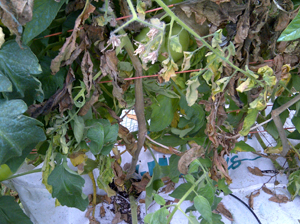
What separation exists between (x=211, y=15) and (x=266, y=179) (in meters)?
0.83

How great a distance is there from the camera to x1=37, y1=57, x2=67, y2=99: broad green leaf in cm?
47

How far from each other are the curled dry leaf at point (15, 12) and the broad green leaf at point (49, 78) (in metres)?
0.15

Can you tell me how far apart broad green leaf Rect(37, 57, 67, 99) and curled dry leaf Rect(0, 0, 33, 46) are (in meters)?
0.15

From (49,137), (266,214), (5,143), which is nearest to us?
(5,143)

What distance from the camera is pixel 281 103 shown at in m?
0.71

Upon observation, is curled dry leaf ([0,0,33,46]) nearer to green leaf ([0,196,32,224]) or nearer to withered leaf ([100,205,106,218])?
green leaf ([0,196,32,224])

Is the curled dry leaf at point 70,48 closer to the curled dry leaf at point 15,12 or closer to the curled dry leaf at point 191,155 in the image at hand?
the curled dry leaf at point 15,12

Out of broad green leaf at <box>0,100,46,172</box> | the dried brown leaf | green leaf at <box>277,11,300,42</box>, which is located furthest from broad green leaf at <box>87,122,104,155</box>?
the dried brown leaf

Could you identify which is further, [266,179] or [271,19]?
[266,179]

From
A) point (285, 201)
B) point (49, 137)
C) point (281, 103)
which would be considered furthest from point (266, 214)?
point (49, 137)

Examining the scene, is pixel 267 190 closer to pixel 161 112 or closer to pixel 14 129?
pixel 161 112

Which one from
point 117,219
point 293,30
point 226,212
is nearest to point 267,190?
point 226,212

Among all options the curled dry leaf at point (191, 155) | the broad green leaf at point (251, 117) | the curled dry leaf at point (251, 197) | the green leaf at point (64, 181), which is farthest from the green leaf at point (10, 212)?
the curled dry leaf at point (251, 197)

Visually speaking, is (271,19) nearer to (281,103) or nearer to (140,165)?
(281,103)
